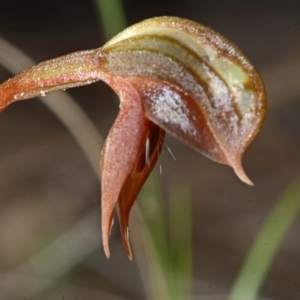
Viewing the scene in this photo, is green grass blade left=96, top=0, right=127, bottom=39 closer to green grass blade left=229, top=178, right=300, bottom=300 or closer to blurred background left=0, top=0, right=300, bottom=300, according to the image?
blurred background left=0, top=0, right=300, bottom=300

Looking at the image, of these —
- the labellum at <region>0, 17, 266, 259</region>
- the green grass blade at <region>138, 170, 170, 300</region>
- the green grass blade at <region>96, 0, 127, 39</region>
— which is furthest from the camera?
the green grass blade at <region>138, 170, 170, 300</region>

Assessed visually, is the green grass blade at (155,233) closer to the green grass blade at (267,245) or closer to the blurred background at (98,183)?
the blurred background at (98,183)

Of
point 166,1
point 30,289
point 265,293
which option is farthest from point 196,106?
point 30,289

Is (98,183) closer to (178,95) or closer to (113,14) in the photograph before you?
(113,14)

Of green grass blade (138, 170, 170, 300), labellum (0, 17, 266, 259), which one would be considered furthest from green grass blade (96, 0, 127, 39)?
labellum (0, 17, 266, 259)

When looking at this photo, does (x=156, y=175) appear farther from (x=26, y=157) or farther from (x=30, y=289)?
(x=30, y=289)

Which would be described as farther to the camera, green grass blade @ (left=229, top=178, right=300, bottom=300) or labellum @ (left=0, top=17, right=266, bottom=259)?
green grass blade @ (left=229, top=178, right=300, bottom=300)

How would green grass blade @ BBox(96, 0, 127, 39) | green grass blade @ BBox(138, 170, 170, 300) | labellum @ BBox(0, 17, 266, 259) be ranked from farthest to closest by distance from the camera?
green grass blade @ BBox(138, 170, 170, 300), green grass blade @ BBox(96, 0, 127, 39), labellum @ BBox(0, 17, 266, 259)

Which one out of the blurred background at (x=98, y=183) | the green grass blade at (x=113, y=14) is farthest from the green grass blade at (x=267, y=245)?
the green grass blade at (x=113, y=14)
